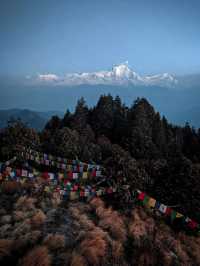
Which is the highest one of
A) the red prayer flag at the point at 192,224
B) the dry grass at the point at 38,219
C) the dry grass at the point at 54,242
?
the dry grass at the point at 54,242

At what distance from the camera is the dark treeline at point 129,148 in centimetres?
1419

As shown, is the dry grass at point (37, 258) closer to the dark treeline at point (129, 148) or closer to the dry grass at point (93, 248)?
the dry grass at point (93, 248)

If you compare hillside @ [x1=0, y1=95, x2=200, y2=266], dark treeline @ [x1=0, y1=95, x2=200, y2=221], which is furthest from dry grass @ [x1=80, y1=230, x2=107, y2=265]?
dark treeline @ [x1=0, y1=95, x2=200, y2=221]

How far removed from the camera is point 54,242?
772 centimetres

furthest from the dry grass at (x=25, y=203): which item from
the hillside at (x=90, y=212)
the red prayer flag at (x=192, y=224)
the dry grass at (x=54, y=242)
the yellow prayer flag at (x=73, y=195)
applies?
the red prayer flag at (x=192, y=224)

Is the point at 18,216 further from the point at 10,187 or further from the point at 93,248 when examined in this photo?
the point at 93,248

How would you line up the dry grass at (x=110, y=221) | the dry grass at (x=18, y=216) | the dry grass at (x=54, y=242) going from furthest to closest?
1. the dry grass at (x=110, y=221)
2. the dry grass at (x=18, y=216)
3. the dry grass at (x=54, y=242)

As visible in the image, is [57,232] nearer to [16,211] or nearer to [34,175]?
[16,211]

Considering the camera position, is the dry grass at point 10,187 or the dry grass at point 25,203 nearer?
the dry grass at point 25,203

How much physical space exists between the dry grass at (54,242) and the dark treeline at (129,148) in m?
6.55

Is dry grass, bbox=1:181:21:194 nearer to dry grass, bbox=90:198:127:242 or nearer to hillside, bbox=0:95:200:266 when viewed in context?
hillside, bbox=0:95:200:266

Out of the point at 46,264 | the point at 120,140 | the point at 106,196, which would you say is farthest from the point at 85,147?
the point at 46,264

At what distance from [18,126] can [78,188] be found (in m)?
8.94

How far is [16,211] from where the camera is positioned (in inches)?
390
